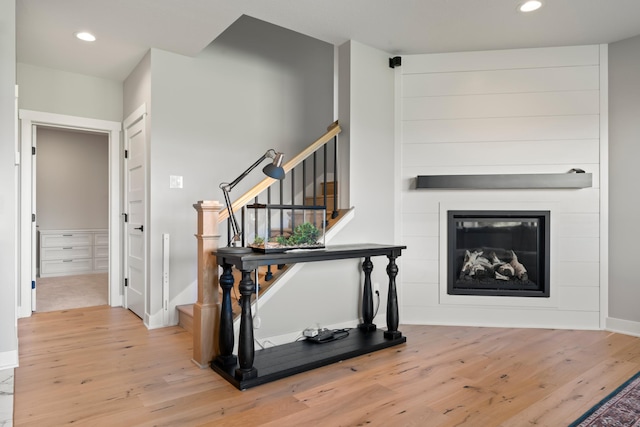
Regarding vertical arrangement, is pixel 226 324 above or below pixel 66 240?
below

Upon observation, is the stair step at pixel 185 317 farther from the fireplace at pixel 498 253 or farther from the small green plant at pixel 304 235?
the fireplace at pixel 498 253

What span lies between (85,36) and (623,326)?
4946 millimetres

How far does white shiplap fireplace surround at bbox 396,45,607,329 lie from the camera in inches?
139

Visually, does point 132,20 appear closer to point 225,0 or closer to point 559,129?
point 225,0

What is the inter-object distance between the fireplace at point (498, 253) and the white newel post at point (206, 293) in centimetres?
210

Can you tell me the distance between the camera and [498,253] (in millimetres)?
3736

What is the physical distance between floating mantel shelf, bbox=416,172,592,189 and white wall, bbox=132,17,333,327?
5.17 feet

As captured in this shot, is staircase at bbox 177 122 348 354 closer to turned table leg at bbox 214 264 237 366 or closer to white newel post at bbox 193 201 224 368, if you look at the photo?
white newel post at bbox 193 201 224 368

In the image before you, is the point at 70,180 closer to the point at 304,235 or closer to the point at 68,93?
the point at 68,93

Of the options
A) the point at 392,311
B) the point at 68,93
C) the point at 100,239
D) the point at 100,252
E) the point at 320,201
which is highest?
the point at 68,93

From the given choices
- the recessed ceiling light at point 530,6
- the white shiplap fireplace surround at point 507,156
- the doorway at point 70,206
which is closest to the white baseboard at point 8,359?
the white shiplap fireplace surround at point 507,156

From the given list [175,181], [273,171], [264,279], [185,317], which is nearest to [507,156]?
[273,171]

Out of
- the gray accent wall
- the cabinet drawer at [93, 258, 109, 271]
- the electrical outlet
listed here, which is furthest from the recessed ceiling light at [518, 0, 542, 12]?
the cabinet drawer at [93, 258, 109, 271]

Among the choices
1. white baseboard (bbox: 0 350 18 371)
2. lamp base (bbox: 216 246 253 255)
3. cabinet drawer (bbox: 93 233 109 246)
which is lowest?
white baseboard (bbox: 0 350 18 371)
